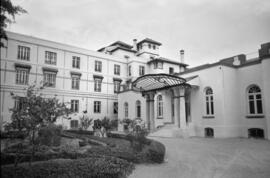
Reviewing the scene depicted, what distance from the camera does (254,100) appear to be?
16734mm

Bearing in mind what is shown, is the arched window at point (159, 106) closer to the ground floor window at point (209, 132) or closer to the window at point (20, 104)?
the ground floor window at point (209, 132)

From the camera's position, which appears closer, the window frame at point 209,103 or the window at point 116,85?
the window frame at point 209,103

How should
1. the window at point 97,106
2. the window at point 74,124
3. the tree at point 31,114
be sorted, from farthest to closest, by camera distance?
the window at point 97,106
the window at point 74,124
the tree at point 31,114

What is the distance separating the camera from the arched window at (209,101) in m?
18.1

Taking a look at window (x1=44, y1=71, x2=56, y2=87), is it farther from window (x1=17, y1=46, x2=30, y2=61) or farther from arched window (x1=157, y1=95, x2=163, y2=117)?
arched window (x1=157, y1=95, x2=163, y2=117)

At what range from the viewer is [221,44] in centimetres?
644

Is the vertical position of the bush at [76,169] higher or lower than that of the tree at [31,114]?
lower

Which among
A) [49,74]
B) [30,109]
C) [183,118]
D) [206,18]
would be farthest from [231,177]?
[49,74]

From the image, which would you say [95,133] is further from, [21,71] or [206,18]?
[206,18]

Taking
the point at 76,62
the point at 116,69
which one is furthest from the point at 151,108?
the point at 76,62

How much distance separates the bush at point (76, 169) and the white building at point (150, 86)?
403cm

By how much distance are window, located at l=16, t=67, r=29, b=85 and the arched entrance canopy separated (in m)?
13.3

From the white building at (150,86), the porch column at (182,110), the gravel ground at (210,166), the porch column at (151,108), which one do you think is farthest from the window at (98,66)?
the gravel ground at (210,166)

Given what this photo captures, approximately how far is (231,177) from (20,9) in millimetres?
7355
